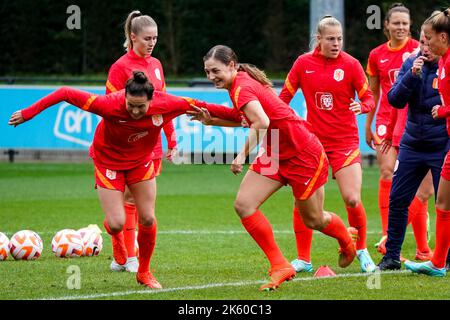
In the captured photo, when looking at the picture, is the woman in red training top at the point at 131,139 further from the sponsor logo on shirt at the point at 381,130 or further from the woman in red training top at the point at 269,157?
the sponsor logo on shirt at the point at 381,130

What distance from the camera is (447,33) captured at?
836cm

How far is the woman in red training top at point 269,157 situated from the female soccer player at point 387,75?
92.8 inches

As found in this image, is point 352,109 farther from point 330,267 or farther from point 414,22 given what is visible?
point 414,22

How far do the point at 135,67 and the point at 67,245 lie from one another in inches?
77.5

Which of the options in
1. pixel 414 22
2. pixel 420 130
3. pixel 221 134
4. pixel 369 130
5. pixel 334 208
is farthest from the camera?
pixel 414 22

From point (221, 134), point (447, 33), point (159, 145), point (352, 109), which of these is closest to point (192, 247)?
point (159, 145)

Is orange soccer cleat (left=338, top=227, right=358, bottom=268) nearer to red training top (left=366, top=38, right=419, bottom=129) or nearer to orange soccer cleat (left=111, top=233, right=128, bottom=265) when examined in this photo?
orange soccer cleat (left=111, top=233, right=128, bottom=265)

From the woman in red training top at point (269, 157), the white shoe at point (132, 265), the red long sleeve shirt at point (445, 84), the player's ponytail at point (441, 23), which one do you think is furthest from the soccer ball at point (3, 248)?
the player's ponytail at point (441, 23)

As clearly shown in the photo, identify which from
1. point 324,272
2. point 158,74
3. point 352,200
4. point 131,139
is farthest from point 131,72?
point 324,272

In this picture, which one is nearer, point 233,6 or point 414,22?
point 414,22

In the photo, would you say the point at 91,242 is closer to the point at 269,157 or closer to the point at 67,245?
the point at 67,245

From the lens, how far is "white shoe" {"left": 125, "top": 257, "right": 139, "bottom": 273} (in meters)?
9.56

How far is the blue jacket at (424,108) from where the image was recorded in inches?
364

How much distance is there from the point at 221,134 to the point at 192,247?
8536 mm
